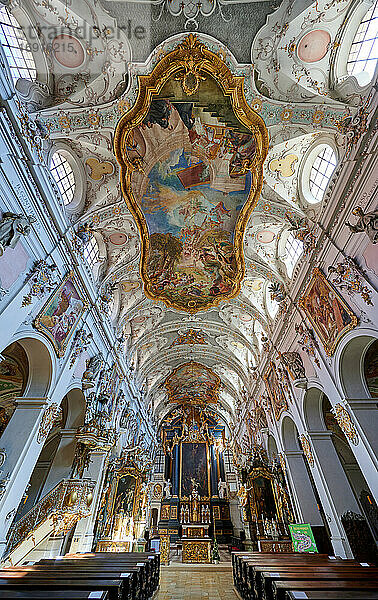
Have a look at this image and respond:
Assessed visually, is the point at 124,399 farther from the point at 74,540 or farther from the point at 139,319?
the point at 74,540

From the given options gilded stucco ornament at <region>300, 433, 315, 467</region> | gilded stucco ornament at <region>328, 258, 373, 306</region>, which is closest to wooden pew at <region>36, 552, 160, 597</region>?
gilded stucco ornament at <region>300, 433, 315, 467</region>

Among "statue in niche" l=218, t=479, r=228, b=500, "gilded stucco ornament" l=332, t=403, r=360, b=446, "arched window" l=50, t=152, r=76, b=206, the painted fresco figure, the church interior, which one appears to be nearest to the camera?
the church interior

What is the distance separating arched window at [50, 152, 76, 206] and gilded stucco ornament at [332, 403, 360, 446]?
1110 centimetres

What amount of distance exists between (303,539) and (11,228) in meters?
13.5

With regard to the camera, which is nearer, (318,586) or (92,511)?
(318,586)

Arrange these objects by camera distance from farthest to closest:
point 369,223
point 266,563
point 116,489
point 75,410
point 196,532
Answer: point 196,532, point 116,489, point 75,410, point 266,563, point 369,223

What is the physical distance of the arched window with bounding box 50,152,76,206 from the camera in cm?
981

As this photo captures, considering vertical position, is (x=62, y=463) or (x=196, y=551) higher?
(x=62, y=463)

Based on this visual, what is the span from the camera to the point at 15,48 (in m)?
7.88

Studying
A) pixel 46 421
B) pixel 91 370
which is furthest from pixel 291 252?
pixel 46 421

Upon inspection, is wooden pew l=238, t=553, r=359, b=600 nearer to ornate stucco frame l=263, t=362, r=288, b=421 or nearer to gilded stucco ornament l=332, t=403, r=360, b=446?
gilded stucco ornament l=332, t=403, r=360, b=446

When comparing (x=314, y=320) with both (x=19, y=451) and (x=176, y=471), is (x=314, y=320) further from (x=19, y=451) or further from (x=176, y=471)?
(x=176, y=471)

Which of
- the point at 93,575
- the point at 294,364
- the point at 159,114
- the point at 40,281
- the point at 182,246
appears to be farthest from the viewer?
the point at 182,246

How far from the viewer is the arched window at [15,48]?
300 inches
